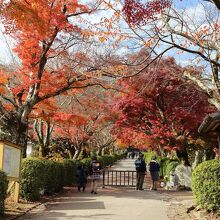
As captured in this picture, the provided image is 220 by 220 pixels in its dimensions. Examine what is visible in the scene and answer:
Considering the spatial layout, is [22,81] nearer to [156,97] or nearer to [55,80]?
Result: [55,80]

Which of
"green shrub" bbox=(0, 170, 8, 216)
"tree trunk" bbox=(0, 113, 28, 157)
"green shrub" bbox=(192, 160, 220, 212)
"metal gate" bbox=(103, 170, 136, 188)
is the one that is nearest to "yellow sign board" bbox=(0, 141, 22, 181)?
"green shrub" bbox=(0, 170, 8, 216)

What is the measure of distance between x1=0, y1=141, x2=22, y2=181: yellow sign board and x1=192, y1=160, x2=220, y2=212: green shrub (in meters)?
5.29

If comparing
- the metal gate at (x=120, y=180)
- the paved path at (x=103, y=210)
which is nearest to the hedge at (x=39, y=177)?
the paved path at (x=103, y=210)

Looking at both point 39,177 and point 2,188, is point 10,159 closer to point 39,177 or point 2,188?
point 2,188

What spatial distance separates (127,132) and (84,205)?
10.8 metres

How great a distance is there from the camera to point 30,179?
13070 mm

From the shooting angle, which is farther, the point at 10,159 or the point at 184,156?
the point at 184,156

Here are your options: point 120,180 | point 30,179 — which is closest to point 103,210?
point 30,179

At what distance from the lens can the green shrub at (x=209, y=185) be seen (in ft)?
32.6

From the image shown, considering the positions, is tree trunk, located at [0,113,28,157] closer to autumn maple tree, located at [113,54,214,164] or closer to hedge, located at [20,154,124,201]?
hedge, located at [20,154,124,201]

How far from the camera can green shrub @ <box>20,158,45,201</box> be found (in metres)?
13.0

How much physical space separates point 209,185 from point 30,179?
239 inches

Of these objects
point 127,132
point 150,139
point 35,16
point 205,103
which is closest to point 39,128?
point 127,132

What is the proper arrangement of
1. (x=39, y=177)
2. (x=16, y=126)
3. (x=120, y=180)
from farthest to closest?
(x=120, y=180), (x=16, y=126), (x=39, y=177)
